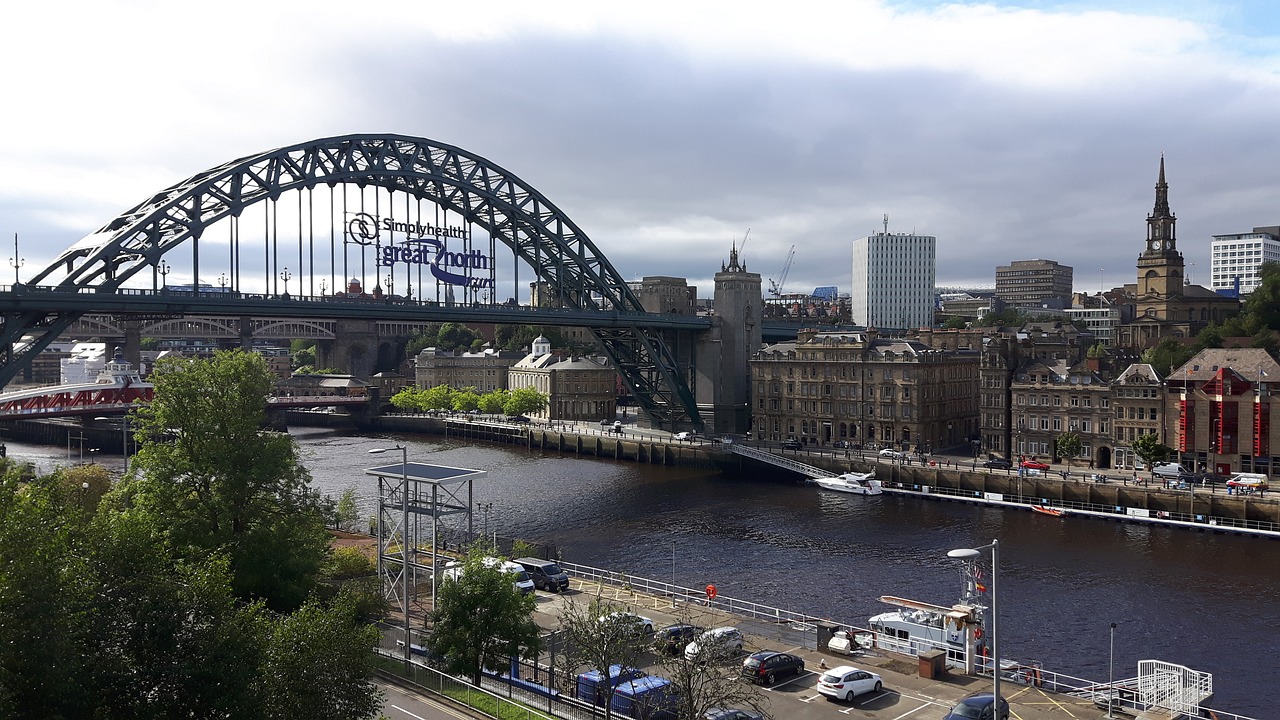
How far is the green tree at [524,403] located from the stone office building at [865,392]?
32859 mm

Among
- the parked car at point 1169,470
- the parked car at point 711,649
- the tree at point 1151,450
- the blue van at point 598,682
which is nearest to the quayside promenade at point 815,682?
the blue van at point 598,682

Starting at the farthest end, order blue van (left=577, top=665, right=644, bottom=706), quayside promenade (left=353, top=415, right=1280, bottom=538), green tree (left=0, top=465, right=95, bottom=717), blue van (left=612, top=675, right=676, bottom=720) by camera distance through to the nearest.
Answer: quayside promenade (left=353, top=415, right=1280, bottom=538) → blue van (left=577, top=665, right=644, bottom=706) → blue van (left=612, top=675, right=676, bottom=720) → green tree (left=0, top=465, right=95, bottom=717)

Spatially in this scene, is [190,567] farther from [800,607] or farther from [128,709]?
[800,607]

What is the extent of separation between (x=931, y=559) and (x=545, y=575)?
22.7 meters

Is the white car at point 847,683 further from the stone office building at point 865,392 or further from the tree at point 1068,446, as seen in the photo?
the stone office building at point 865,392

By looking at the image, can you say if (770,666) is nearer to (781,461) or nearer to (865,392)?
(781,461)

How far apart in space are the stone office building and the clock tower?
1331 inches

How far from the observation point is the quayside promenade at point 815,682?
2756 centimetres

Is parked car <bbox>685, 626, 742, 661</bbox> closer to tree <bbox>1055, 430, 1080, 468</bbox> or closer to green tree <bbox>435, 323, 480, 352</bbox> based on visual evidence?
tree <bbox>1055, 430, 1080, 468</bbox>

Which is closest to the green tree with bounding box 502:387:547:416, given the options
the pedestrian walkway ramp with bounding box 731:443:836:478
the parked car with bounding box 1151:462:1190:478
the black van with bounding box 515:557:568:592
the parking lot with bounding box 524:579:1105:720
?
the pedestrian walkway ramp with bounding box 731:443:836:478

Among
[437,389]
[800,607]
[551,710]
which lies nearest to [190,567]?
[551,710]

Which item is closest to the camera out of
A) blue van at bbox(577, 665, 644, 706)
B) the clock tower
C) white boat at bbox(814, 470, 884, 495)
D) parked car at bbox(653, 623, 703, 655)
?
blue van at bbox(577, 665, 644, 706)

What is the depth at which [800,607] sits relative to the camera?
146ft

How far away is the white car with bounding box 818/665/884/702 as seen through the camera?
28.4m
